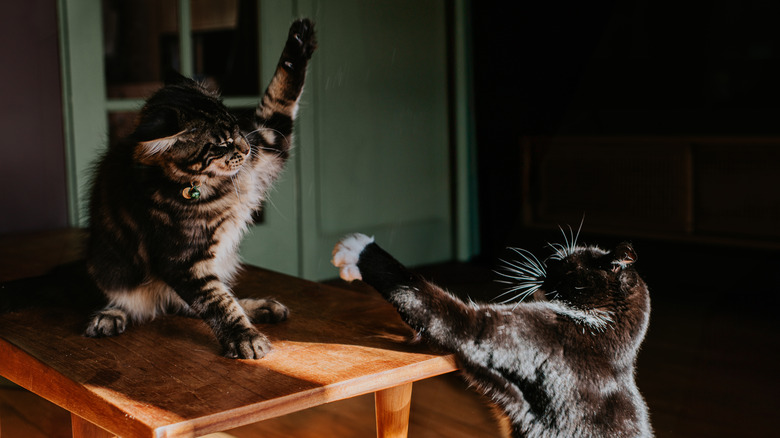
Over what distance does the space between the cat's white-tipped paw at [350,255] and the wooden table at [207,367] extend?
7 centimetres

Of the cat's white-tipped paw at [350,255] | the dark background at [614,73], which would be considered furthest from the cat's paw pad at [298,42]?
the dark background at [614,73]

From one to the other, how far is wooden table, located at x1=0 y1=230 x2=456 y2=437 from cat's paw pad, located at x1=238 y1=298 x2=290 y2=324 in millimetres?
18

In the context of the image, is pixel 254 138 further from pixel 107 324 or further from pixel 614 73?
pixel 614 73

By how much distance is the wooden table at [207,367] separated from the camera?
0.54m

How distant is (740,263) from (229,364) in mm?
864

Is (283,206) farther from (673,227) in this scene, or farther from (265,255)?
(673,227)

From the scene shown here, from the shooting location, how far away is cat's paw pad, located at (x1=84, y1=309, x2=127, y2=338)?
73 centimetres

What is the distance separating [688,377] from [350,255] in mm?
900

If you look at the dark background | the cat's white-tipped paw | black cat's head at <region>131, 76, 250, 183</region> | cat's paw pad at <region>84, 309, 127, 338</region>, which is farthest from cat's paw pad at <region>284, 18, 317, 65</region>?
the dark background

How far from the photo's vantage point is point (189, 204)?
0.72m

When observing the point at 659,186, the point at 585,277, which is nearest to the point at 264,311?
the point at 585,277

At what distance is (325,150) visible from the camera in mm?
1515

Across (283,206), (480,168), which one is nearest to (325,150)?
(283,206)

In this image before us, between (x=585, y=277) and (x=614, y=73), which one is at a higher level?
(x=614, y=73)
